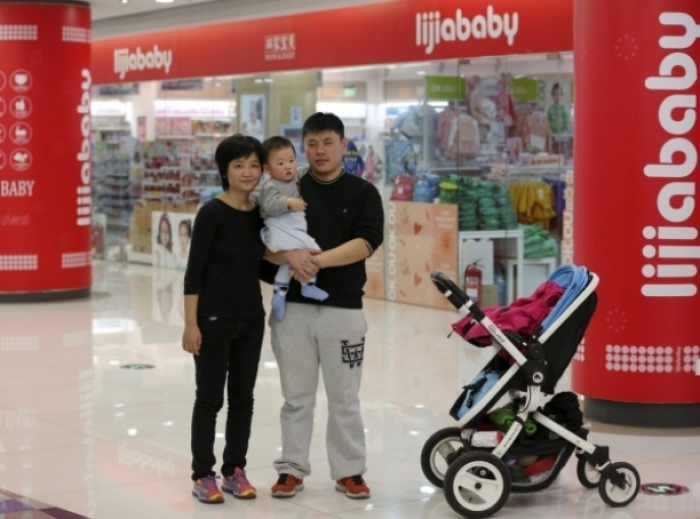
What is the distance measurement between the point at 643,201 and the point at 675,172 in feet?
0.68

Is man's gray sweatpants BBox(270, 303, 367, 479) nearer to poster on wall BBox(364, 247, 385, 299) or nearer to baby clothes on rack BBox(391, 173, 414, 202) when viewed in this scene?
baby clothes on rack BBox(391, 173, 414, 202)

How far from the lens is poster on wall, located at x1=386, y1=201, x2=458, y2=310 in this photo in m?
11.0

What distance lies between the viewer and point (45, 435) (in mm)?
5938

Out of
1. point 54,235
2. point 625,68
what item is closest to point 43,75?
point 54,235

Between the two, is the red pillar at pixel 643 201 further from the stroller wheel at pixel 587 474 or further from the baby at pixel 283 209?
the baby at pixel 283 209

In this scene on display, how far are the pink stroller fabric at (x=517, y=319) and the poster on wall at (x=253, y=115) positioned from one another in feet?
30.1

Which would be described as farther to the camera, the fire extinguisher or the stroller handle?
the fire extinguisher

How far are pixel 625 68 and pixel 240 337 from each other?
2524 millimetres

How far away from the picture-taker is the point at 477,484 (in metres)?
4.51

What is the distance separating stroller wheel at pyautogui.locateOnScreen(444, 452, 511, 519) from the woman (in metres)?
0.83

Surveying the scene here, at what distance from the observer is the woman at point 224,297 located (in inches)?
182

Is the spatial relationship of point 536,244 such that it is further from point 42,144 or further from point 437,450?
point 437,450

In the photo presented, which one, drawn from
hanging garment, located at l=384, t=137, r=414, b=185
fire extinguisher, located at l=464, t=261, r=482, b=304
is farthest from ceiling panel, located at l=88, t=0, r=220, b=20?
fire extinguisher, located at l=464, t=261, r=482, b=304

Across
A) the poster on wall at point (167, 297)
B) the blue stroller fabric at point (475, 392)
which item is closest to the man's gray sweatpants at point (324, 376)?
the blue stroller fabric at point (475, 392)
